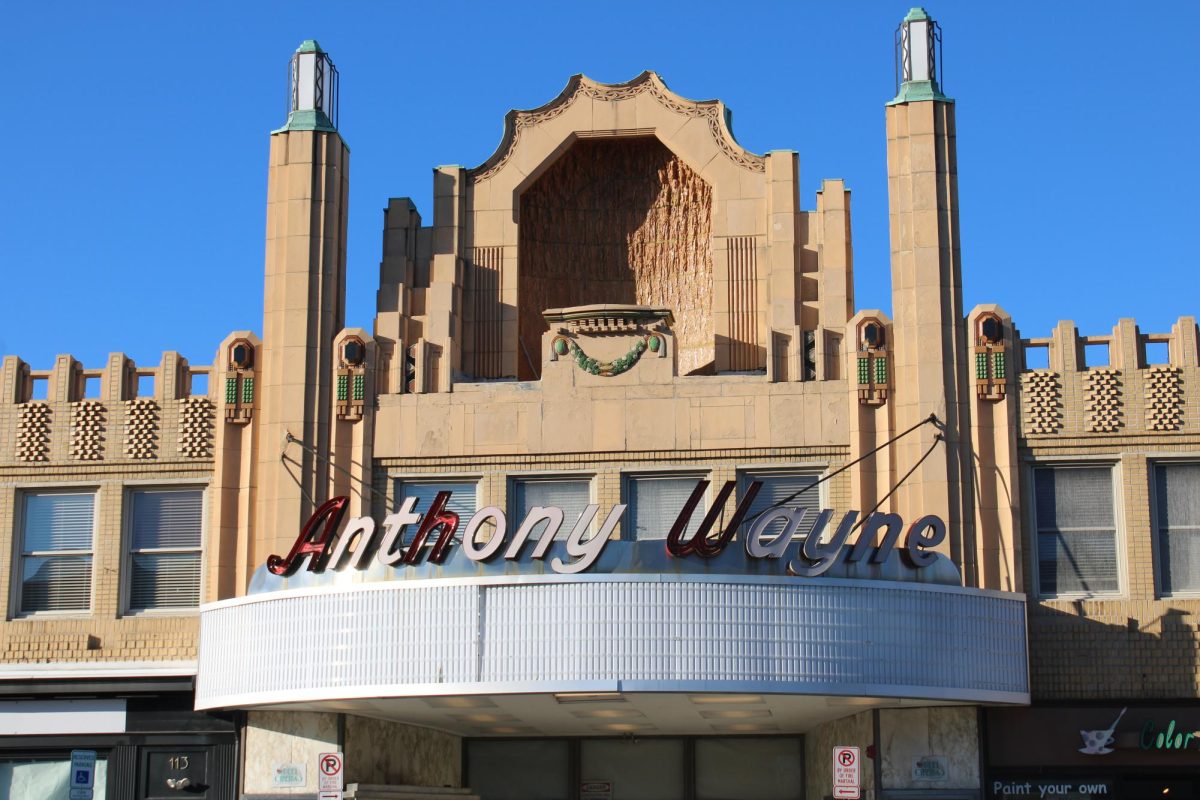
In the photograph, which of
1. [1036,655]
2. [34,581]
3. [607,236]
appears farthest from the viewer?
[607,236]

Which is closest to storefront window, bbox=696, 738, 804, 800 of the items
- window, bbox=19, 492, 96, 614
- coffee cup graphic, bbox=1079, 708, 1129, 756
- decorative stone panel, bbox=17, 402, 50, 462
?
coffee cup graphic, bbox=1079, 708, 1129, 756

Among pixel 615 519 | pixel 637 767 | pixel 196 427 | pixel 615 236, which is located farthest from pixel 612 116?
pixel 637 767

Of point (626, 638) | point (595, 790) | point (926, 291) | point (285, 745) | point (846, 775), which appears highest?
point (926, 291)

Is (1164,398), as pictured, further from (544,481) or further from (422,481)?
(422,481)

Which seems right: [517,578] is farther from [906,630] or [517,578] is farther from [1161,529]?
[1161,529]

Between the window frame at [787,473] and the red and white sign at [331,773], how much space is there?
7.39 meters

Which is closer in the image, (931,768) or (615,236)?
(931,768)

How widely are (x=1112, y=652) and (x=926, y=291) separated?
5.96 m

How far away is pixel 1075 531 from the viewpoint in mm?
28422

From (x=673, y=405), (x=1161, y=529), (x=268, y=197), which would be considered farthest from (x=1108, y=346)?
(x=268, y=197)

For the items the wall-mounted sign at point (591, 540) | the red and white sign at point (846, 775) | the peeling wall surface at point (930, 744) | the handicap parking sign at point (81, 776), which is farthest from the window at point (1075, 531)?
the handicap parking sign at point (81, 776)

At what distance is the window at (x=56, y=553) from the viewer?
30.0 metres

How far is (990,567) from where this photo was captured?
27.6 metres

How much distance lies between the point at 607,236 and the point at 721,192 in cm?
277
